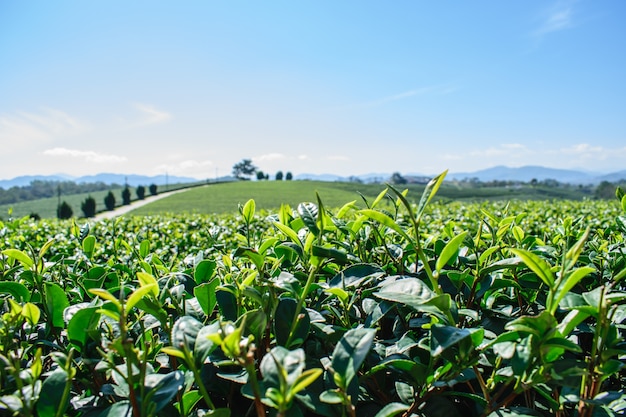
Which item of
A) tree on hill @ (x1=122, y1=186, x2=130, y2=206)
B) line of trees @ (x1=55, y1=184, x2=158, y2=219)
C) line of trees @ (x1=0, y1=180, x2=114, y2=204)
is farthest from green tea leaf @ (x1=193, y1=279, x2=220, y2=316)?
line of trees @ (x1=0, y1=180, x2=114, y2=204)

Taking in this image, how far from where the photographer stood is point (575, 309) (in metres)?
0.78

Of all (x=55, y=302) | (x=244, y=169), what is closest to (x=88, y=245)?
(x=55, y=302)

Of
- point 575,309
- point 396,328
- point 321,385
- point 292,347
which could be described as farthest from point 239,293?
point 575,309

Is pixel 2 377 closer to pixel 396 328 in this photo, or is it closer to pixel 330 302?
pixel 330 302

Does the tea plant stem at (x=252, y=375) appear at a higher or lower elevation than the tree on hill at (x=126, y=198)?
higher

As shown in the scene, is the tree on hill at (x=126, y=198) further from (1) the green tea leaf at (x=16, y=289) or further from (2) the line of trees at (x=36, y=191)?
(1) the green tea leaf at (x=16, y=289)

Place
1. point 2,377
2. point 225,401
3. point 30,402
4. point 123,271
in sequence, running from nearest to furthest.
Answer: point 30,402, point 2,377, point 225,401, point 123,271

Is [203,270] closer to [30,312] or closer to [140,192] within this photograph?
[30,312]

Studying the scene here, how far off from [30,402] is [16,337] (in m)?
0.47

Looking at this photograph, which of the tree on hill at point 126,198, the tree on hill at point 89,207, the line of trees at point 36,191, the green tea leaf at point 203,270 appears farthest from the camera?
the line of trees at point 36,191

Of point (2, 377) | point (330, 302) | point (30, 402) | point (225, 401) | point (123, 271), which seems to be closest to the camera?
point (30, 402)

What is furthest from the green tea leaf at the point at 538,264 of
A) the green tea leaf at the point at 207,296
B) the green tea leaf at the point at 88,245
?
the green tea leaf at the point at 88,245

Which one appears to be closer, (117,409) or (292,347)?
(117,409)

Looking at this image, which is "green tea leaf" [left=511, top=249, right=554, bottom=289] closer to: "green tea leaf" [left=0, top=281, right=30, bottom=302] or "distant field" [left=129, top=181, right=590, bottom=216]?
"green tea leaf" [left=0, top=281, right=30, bottom=302]
